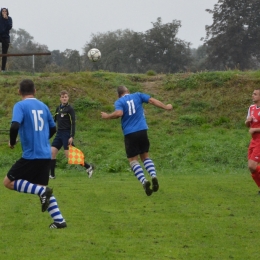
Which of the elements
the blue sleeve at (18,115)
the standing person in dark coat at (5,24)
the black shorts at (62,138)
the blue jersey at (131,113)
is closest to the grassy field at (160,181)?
the black shorts at (62,138)

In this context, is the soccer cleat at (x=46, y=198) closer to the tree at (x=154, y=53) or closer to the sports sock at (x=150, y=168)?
the sports sock at (x=150, y=168)

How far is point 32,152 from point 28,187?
0.45m

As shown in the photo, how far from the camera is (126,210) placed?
373 inches

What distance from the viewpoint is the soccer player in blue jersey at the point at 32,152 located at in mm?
7715

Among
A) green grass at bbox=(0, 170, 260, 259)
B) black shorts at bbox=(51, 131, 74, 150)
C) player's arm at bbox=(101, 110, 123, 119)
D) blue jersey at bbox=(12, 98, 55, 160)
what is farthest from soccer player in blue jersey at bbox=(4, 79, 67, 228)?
black shorts at bbox=(51, 131, 74, 150)

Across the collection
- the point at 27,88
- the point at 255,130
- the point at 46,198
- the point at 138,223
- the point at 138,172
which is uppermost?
the point at 27,88

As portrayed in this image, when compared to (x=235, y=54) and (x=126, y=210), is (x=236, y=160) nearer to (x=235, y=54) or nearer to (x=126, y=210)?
(x=126, y=210)

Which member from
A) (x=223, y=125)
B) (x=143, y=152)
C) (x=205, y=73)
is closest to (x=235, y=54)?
(x=205, y=73)

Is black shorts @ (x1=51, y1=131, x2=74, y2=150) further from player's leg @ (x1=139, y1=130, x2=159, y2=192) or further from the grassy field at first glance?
player's leg @ (x1=139, y1=130, x2=159, y2=192)

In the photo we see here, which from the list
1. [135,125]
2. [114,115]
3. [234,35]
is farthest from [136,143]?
[234,35]

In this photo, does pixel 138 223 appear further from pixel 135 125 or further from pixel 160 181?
pixel 160 181

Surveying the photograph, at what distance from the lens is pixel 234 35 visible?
53.4 metres

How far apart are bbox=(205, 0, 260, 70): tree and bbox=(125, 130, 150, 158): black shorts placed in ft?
138

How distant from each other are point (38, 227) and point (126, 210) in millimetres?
A: 1798
